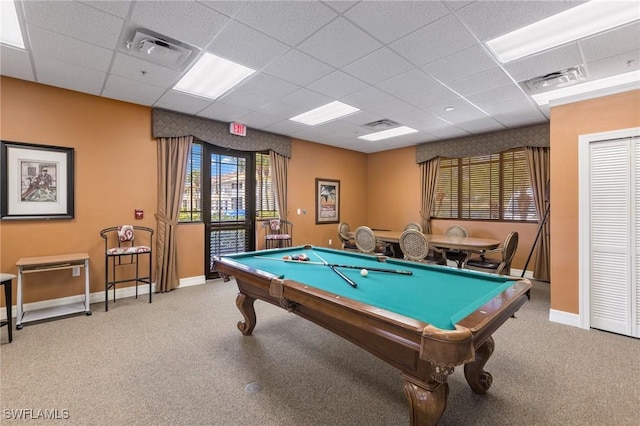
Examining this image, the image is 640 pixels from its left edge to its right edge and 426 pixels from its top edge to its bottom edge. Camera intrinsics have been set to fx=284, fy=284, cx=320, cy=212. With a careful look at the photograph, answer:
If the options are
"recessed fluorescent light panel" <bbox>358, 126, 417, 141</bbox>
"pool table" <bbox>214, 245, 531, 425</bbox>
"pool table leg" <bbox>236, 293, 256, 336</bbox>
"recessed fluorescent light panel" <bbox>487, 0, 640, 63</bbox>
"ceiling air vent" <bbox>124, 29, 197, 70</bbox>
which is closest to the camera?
"pool table" <bbox>214, 245, 531, 425</bbox>

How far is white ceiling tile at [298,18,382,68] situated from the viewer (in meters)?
2.44

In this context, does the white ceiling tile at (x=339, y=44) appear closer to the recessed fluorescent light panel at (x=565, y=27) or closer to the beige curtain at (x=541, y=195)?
the recessed fluorescent light panel at (x=565, y=27)

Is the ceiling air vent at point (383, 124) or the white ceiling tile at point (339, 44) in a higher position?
the ceiling air vent at point (383, 124)

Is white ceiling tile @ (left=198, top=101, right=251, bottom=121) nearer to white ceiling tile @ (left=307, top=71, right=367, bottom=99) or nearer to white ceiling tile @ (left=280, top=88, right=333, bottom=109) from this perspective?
white ceiling tile @ (left=280, top=88, right=333, bottom=109)

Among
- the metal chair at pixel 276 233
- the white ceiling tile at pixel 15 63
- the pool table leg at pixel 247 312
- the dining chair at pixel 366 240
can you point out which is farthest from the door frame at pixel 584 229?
the white ceiling tile at pixel 15 63

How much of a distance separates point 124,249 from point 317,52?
348 cm

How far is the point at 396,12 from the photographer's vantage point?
86.7 inches

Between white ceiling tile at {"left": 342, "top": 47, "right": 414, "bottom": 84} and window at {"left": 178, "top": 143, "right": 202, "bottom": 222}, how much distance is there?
3087mm

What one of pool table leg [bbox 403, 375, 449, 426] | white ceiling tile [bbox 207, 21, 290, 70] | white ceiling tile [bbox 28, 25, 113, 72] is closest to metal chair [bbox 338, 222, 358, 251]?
white ceiling tile [bbox 207, 21, 290, 70]

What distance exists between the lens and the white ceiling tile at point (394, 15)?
2.13m

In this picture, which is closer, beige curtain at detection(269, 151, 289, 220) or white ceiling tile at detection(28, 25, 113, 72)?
white ceiling tile at detection(28, 25, 113, 72)

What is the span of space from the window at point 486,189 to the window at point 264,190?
12.3 ft

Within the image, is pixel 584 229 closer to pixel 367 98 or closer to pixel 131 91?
pixel 367 98

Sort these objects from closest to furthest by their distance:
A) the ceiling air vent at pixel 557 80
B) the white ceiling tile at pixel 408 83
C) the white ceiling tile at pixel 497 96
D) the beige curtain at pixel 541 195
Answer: the ceiling air vent at pixel 557 80
the white ceiling tile at pixel 408 83
the white ceiling tile at pixel 497 96
the beige curtain at pixel 541 195
